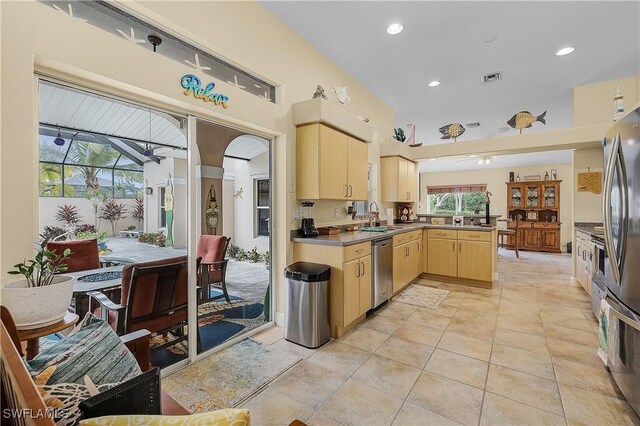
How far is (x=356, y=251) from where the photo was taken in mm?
3062

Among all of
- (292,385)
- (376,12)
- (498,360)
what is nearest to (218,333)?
(292,385)

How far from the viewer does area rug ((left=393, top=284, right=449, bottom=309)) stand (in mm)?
3870

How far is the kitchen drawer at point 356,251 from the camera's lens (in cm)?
291

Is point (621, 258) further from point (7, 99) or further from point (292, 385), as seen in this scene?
point (7, 99)

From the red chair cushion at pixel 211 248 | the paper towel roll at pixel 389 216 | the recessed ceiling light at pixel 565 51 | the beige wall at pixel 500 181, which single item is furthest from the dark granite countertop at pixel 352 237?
the beige wall at pixel 500 181

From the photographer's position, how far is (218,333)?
282 cm

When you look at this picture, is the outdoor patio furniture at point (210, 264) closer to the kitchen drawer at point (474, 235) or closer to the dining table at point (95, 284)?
the dining table at point (95, 284)

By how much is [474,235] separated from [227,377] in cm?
419

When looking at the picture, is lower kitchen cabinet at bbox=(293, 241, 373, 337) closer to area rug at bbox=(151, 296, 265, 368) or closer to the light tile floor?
the light tile floor

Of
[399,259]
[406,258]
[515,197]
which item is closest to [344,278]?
[399,259]

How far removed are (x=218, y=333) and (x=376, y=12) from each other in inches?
144

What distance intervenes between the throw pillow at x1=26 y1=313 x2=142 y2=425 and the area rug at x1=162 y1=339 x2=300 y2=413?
1045mm

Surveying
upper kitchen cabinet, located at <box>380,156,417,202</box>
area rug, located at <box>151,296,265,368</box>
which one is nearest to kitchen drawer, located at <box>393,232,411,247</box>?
upper kitchen cabinet, located at <box>380,156,417,202</box>

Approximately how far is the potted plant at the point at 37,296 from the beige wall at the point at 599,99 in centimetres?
656
